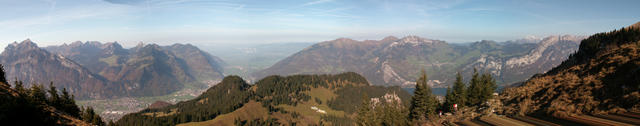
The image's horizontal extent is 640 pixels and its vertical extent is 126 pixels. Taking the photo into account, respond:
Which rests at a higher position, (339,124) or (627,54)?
(627,54)

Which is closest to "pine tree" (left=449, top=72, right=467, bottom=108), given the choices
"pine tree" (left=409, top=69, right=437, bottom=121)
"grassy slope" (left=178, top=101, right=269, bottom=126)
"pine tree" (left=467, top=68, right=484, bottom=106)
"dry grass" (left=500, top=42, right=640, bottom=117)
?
A: "pine tree" (left=467, top=68, right=484, bottom=106)

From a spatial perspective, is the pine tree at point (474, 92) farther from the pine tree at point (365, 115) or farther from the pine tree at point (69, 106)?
the pine tree at point (69, 106)

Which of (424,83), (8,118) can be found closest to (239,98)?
(424,83)

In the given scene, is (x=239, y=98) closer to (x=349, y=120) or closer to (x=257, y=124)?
(x=257, y=124)

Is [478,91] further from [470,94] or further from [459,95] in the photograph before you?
[459,95]

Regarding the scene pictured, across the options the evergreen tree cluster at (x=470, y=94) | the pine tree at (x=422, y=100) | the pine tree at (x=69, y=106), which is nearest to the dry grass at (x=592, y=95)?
the evergreen tree cluster at (x=470, y=94)

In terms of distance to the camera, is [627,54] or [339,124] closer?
[627,54]

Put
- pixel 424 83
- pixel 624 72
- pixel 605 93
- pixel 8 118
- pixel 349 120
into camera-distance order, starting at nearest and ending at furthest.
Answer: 1. pixel 8 118
2. pixel 605 93
3. pixel 624 72
4. pixel 424 83
5. pixel 349 120

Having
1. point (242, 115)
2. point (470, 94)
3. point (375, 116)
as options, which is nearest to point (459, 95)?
point (470, 94)

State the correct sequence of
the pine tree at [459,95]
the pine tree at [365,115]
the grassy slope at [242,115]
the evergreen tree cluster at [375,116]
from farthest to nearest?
the grassy slope at [242,115] < the pine tree at [459,95] < the pine tree at [365,115] < the evergreen tree cluster at [375,116]

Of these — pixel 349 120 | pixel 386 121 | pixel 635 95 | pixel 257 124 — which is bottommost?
pixel 349 120

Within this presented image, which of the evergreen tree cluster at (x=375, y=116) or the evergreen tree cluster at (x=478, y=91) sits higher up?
the evergreen tree cluster at (x=478, y=91)
